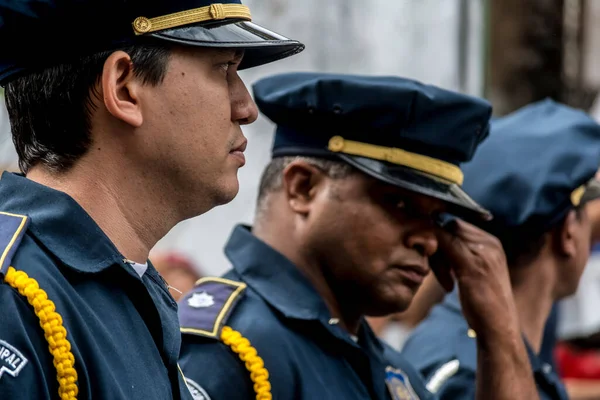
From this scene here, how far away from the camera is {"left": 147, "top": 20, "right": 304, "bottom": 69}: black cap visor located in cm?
224

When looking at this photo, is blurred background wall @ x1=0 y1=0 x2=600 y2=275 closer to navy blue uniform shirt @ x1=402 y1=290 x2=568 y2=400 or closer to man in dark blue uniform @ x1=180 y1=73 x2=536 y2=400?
navy blue uniform shirt @ x1=402 y1=290 x2=568 y2=400

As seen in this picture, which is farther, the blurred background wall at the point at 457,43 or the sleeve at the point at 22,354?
the blurred background wall at the point at 457,43

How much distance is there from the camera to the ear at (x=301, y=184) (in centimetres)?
330

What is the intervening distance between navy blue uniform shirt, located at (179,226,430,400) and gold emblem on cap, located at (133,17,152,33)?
1014mm

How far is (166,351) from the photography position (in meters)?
2.27

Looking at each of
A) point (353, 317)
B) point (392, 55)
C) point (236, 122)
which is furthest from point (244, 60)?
point (392, 55)

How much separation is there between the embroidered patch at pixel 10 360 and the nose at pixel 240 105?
0.72m

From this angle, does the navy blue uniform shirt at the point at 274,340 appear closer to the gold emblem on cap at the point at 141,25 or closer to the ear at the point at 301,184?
the ear at the point at 301,184

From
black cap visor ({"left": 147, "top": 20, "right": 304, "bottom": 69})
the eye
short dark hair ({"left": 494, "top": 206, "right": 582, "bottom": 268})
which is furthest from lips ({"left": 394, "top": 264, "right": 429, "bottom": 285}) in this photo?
black cap visor ({"left": 147, "top": 20, "right": 304, "bottom": 69})

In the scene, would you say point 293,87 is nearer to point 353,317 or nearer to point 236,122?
point 353,317

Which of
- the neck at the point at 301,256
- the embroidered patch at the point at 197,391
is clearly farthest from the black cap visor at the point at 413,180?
the embroidered patch at the point at 197,391

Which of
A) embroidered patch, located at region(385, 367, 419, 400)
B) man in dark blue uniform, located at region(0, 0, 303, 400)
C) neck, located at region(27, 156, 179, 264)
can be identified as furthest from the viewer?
embroidered patch, located at region(385, 367, 419, 400)

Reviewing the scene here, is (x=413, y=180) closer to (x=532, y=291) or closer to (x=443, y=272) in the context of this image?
(x=443, y=272)

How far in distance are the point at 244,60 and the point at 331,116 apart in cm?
83
